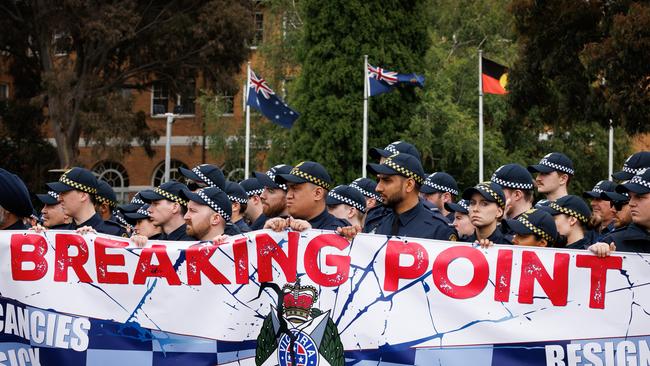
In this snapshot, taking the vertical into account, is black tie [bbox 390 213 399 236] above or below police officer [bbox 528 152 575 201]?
below

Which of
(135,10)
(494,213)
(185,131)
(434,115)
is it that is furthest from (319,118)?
(494,213)

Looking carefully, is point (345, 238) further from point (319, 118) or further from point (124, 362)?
point (319, 118)

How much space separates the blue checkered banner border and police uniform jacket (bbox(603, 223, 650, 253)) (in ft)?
0.68

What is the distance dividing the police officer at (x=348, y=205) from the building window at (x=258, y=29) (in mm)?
27434

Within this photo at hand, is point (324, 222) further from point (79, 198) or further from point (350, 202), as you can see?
point (79, 198)

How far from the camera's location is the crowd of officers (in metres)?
7.95

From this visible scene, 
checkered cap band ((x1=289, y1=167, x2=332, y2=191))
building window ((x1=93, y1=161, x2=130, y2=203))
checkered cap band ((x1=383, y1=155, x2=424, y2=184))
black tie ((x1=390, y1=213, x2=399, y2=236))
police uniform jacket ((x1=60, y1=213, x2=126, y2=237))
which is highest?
checkered cap band ((x1=383, y1=155, x2=424, y2=184))

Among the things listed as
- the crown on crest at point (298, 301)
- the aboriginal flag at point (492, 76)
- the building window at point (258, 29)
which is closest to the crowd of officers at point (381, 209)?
the crown on crest at point (298, 301)

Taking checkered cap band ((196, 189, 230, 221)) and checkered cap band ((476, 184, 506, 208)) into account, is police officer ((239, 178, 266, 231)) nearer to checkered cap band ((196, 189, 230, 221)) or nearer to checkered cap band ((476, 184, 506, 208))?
checkered cap band ((196, 189, 230, 221))

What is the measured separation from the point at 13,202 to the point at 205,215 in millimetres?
1292

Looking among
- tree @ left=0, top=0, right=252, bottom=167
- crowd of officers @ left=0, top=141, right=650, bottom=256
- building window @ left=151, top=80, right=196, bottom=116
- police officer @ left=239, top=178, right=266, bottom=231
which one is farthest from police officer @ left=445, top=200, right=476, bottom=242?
building window @ left=151, top=80, right=196, bottom=116

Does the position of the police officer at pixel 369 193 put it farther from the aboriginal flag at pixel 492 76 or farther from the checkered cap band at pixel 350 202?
the aboriginal flag at pixel 492 76

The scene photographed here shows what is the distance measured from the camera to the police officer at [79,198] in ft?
31.4

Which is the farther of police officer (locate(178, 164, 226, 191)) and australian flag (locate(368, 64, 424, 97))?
australian flag (locate(368, 64, 424, 97))
